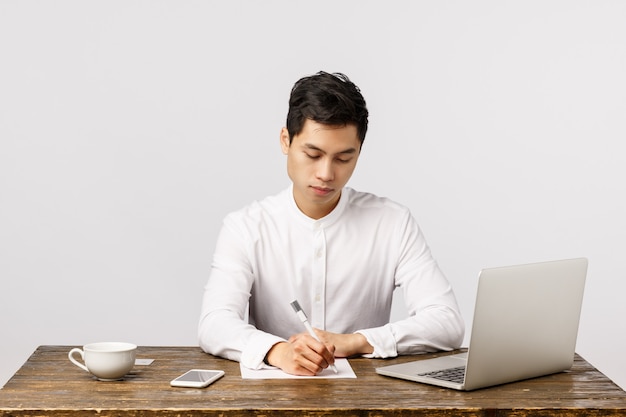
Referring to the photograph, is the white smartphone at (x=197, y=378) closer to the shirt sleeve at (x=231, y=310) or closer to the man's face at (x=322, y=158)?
the shirt sleeve at (x=231, y=310)

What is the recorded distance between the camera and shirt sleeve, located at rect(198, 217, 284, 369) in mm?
2336

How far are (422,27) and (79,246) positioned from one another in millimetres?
2126

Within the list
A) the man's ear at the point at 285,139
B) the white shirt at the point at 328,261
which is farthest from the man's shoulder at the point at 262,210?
the man's ear at the point at 285,139

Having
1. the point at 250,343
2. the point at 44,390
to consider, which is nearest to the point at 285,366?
the point at 250,343

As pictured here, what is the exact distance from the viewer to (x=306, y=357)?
86.7 inches

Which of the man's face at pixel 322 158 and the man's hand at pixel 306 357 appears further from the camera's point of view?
the man's face at pixel 322 158

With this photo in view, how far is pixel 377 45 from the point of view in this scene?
4.93 meters

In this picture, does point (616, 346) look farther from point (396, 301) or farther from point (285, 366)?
point (285, 366)

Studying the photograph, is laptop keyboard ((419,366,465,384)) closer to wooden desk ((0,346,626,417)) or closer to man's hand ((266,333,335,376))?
wooden desk ((0,346,626,417))

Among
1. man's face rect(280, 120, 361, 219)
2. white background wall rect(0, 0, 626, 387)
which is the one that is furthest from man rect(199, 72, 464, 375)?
white background wall rect(0, 0, 626, 387)

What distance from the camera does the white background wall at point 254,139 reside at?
484cm

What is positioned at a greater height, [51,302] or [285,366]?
→ [285,366]

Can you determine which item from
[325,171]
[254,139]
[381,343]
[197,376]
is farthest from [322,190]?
[254,139]

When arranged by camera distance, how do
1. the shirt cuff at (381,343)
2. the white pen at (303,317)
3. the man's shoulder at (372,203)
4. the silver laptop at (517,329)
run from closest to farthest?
the silver laptop at (517,329)
the white pen at (303,317)
the shirt cuff at (381,343)
the man's shoulder at (372,203)
